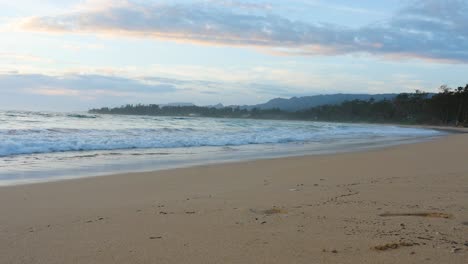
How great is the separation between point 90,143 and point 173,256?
12.2m

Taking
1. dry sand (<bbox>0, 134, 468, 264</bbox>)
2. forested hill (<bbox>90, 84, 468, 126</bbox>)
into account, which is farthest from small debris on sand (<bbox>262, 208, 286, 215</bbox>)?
forested hill (<bbox>90, 84, 468, 126</bbox>)

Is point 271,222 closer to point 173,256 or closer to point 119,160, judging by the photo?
point 173,256

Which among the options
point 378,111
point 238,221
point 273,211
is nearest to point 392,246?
point 238,221

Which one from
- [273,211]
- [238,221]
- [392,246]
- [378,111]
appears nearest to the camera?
[392,246]

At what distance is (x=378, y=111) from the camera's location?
10469cm

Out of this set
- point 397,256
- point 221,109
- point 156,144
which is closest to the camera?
point 397,256

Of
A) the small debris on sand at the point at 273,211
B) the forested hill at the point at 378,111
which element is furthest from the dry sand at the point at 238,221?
the forested hill at the point at 378,111

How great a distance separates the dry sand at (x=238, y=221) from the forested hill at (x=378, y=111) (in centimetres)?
7233

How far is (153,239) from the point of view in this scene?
11.7ft

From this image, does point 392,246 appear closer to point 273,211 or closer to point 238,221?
point 238,221

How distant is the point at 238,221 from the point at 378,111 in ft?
349

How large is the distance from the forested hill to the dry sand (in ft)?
237

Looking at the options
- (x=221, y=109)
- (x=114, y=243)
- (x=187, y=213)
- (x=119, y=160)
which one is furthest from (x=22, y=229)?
(x=221, y=109)

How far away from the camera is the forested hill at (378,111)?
80.1 meters
